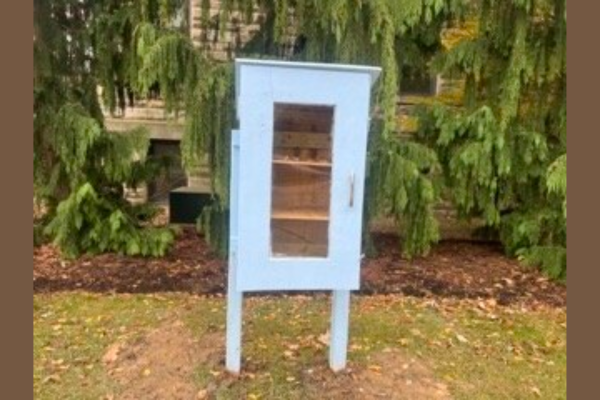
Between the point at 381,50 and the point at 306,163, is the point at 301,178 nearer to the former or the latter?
the point at 306,163

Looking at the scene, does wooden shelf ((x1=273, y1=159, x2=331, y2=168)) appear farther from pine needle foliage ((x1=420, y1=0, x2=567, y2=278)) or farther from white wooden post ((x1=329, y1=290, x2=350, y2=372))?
pine needle foliage ((x1=420, y1=0, x2=567, y2=278))

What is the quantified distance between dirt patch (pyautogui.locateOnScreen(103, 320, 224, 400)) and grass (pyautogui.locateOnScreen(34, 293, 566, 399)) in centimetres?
7

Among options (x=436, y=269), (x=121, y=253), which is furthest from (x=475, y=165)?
(x=121, y=253)

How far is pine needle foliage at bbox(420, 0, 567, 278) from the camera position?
19.5 feet

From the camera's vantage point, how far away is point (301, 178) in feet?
11.3

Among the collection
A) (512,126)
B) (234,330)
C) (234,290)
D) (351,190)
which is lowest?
(234,330)

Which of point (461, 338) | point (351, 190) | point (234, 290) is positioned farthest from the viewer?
point (461, 338)

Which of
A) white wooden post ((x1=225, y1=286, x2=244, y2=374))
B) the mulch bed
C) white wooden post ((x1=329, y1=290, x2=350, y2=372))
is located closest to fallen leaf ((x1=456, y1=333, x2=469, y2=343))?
the mulch bed

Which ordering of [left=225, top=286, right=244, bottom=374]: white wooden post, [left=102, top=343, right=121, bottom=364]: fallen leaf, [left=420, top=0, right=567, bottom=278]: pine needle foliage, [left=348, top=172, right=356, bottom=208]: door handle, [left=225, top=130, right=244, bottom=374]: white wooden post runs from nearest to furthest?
[left=348, top=172, right=356, bottom=208]: door handle
[left=225, top=130, right=244, bottom=374]: white wooden post
[left=225, top=286, right=244, bottom=374]: white wooden post
[left=102, top=343, right=121, bottom=364]: fallen leaf
[left=420, top=0, right=567, bottom=278]: pine needle foliage

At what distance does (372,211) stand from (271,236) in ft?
8.16

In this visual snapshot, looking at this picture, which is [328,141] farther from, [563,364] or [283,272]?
[563,364]

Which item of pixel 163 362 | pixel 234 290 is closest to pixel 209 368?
pixel 163 362

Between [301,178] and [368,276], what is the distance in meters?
2.68

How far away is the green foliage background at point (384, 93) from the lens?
16.1 ft
